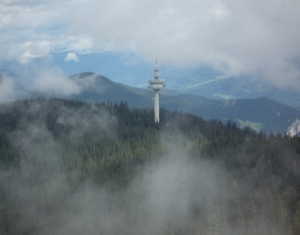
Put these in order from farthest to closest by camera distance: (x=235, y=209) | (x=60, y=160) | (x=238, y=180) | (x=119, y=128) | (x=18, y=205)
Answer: (x=119, y=128) → (x=60, y=160) → (x=18, y=205) → (x=238, y=180) → (x=235, y=209)

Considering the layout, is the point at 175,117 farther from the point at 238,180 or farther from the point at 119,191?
the point at 238,180

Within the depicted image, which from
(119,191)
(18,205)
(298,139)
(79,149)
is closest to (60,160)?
(79,149)

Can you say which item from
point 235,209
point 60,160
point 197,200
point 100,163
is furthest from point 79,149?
point 235,209

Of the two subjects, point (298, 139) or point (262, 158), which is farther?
point (298, 139)

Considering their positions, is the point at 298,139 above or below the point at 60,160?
above

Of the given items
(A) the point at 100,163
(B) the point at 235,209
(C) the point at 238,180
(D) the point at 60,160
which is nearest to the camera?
(B) the point at 235,209

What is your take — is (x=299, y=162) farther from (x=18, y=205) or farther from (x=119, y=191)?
(x=18, y=205)

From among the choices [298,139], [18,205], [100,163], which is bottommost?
[18,205]
